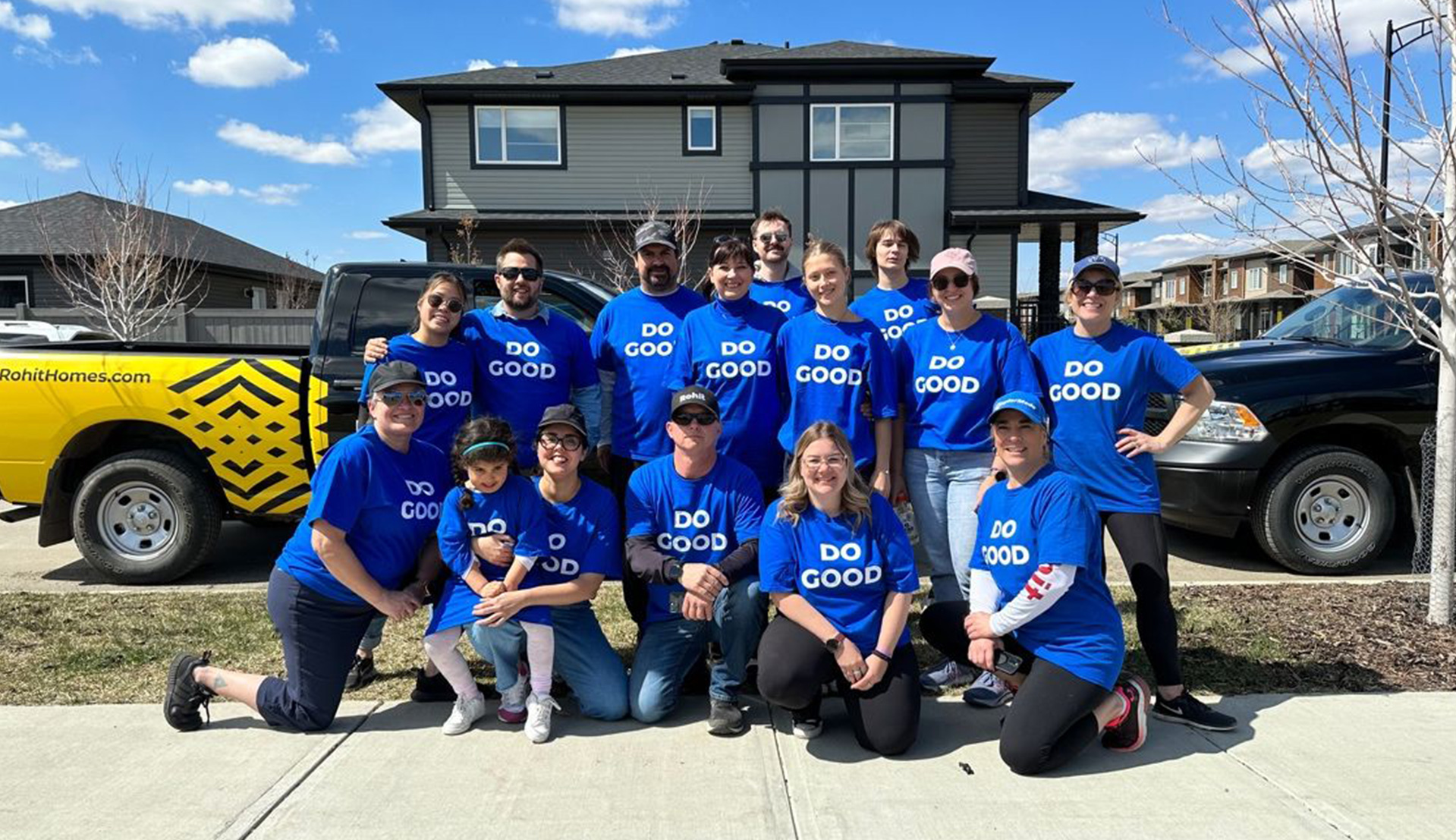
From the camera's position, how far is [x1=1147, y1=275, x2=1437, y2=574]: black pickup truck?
18.8 ft

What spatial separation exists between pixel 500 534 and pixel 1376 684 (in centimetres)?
370

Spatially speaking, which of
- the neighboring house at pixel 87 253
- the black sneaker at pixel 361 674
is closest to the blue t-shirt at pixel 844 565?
the black sneaker at pixel 361 674

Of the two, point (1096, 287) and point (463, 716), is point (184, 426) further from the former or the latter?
point (1096, 287)

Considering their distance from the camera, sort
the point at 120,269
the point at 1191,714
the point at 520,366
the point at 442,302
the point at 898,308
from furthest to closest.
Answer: the point at 120,269, the point at 898,308, the point at 520,366, the point at 442,302, the point at 1191,714

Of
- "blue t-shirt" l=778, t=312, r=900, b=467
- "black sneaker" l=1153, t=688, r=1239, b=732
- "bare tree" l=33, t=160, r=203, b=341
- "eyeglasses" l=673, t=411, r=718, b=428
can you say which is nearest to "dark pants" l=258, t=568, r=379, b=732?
"eyeglasses" l=673, t=411, r=718, b=428

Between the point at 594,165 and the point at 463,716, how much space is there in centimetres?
1857

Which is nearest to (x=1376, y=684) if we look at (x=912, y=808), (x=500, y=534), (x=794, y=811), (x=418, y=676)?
(x=912, y=808)

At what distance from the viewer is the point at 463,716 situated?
363 cm

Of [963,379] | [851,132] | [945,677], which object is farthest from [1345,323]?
[851,132]

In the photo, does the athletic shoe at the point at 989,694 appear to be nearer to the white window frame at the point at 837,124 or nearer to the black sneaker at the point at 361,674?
the black sneaker at the point at 361,674

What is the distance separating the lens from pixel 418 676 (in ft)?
13.4

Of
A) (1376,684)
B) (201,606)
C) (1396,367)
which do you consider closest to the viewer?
(1376,684)

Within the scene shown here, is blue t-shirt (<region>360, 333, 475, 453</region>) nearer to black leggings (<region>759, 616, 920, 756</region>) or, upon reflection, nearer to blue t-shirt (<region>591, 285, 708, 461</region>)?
blue t-shirt (<region>591, 285, 708, 461</region>)

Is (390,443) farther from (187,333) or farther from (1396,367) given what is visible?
(187,333)
